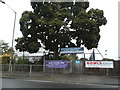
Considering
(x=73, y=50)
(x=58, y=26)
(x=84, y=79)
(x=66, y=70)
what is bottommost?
(x=84, y=79)

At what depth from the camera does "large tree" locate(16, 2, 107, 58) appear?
22.1 meters

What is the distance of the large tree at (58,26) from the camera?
72.4ft

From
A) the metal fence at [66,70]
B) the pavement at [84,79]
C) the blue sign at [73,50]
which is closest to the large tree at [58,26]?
the blue sign at [73,50]

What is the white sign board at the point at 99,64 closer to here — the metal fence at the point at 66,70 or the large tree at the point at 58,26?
the metal fence at the point at 66,70

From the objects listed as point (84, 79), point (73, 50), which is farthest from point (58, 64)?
point (84, 79)

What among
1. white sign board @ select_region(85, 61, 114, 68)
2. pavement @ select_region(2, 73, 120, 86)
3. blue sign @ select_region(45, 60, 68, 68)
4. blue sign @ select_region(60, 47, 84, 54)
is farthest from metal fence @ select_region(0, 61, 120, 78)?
pavement @ select_region(2, 73, 120, 86)

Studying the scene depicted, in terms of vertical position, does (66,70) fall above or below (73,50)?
below

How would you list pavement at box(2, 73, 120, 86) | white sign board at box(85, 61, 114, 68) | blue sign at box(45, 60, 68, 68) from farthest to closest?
blue sign at box(45, 60, 68, 68), white sign board at box(85, 61, 114, 68), pavement at box(2, 73, 120, 86)

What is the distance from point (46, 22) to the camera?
22.2 m

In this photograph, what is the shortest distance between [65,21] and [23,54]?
26.7 feet

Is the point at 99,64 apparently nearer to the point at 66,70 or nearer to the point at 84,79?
the point at 66,70

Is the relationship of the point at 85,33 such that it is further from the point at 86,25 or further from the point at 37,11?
the point at 37,11

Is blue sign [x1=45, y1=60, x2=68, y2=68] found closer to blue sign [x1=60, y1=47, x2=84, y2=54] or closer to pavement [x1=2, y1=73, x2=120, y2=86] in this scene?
blue sign [x1=60, y1=47, x2=84, y2=54]

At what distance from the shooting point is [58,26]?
21.7 m
